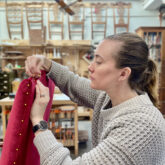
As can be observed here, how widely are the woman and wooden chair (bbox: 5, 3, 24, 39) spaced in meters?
5.60

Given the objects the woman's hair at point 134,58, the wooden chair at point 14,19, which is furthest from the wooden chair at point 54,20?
the woman's hair at point 134,58

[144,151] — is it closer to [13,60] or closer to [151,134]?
[151,134]

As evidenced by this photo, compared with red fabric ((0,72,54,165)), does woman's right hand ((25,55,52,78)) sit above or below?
above

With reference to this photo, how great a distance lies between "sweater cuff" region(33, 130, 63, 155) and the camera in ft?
2.69

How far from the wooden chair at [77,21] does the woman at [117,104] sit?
5.26 metres

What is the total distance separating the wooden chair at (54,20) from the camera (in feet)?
20.6

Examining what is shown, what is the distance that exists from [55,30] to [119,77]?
19.4 ft

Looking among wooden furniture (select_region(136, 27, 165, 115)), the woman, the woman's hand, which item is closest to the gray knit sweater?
the woman

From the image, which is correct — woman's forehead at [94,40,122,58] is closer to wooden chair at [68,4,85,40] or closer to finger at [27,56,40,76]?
finger at [27,56,40,76]

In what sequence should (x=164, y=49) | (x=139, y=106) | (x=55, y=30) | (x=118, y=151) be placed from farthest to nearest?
→ 1. (x=55, y=30)
2. (x=164, y=49)
3. (x=139, y=106)
4. (x=118, y=151)

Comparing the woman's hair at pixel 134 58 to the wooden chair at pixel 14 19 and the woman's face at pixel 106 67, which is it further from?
the wooden chair at pixel 14 19

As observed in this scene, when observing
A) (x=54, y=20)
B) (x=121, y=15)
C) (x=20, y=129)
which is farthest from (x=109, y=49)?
(x=121, y=15)

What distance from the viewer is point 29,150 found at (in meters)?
1.07

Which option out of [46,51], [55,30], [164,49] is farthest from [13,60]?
[164,49]
